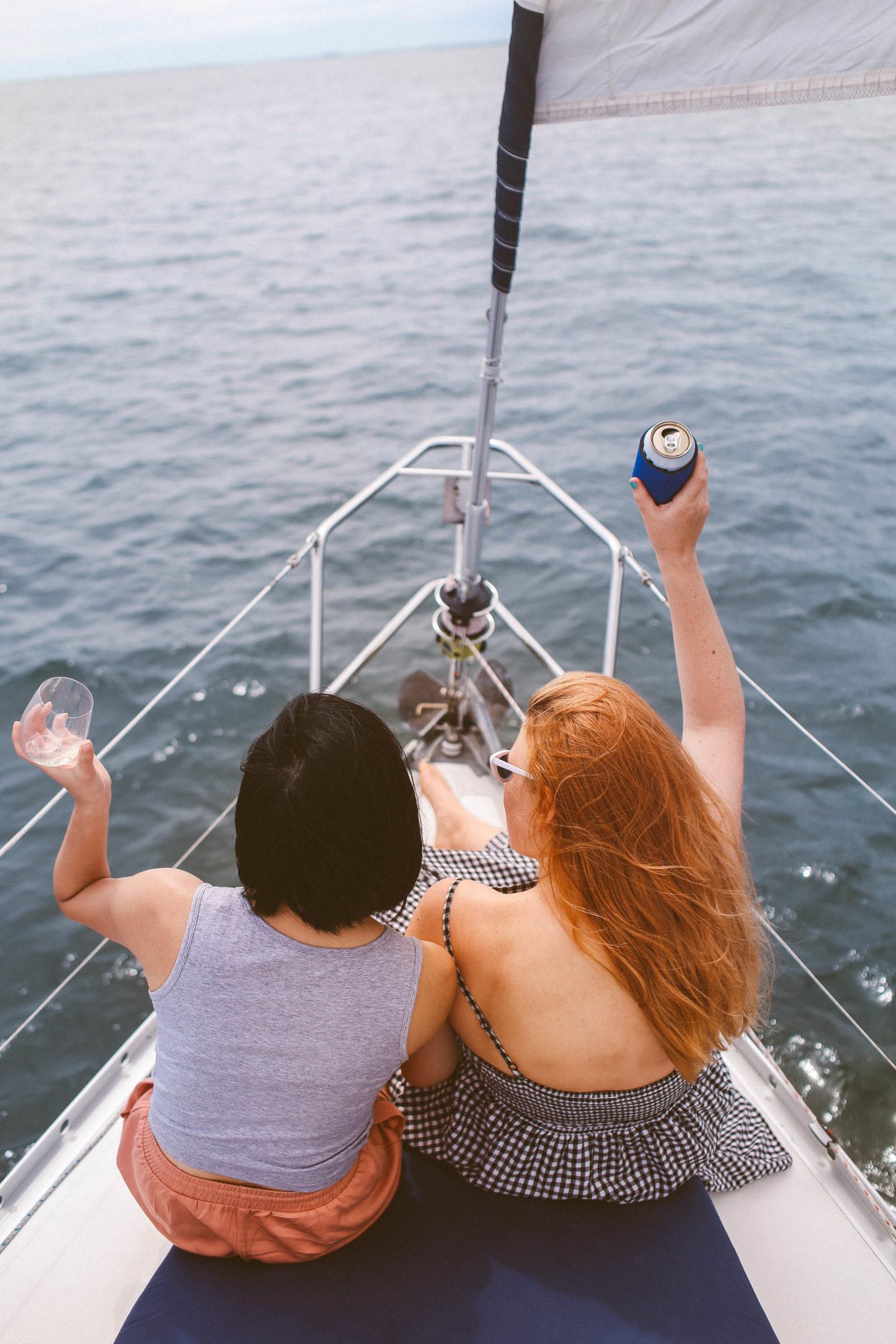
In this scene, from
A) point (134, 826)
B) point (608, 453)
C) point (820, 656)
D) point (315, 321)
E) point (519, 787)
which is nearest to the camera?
point (519, 787)

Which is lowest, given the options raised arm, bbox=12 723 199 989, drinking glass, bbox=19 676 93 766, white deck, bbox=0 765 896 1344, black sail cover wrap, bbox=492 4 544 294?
white deck, bbox=0 765 896 1344

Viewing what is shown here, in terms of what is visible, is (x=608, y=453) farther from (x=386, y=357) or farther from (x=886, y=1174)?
(x=886, y=1174)

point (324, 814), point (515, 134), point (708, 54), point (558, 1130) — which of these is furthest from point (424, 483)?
point (324, 814)

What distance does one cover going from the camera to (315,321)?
11234 mm

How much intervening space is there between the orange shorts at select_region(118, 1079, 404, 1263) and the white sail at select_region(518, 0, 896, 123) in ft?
5.17

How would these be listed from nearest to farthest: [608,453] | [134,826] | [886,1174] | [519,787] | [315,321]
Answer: [519,787] → [886,1174] → [134,826] → [608,453] → [315,321]

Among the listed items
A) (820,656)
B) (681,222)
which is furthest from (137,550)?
(681,222)

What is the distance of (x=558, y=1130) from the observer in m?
1.33

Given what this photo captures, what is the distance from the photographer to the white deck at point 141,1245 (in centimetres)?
140

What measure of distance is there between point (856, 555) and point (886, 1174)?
3.95 meters

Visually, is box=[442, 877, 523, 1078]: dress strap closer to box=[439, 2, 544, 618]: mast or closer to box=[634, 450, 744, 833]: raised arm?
box=[634, 450, 744, 833]: raised arm

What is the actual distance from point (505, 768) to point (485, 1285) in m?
0.68

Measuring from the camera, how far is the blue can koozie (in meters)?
1.26

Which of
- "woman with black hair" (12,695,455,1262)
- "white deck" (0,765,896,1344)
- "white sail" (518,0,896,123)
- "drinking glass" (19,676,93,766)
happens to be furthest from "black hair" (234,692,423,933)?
"white sail" (518,0,896,123)
